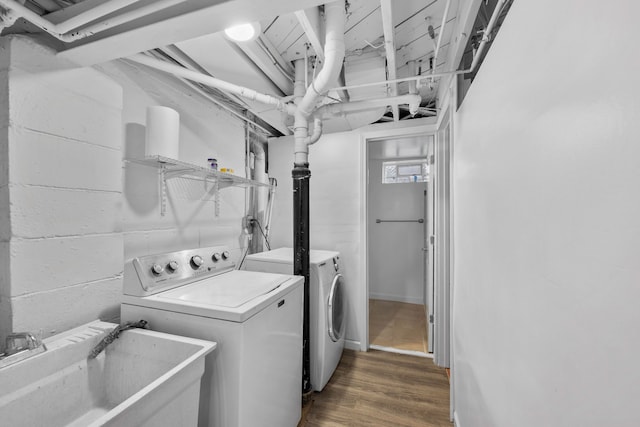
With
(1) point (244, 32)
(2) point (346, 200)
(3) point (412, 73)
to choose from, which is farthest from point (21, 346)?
(3) point (412, 73)

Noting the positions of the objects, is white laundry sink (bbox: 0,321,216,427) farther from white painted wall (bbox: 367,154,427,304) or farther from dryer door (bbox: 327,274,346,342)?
→ white painted wall (bbox: 367,154,427,304)

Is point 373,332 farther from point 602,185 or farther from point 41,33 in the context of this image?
point 41,33

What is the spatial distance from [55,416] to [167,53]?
6.35 feet

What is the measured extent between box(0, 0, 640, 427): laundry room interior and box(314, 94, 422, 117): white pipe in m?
0.02

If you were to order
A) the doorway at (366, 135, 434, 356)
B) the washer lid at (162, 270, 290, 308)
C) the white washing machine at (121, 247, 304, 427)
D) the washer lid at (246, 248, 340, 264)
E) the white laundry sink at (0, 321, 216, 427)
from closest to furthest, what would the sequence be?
the white laundry sink at (0, 321, 216, 427) < the white washing machine at (121, 247, 304, 427) < the washer lid at (162, 270, 290, 308) < the washer lid at (246, 248, 340, 264) < the doorway at (366, 135, 434, 356)

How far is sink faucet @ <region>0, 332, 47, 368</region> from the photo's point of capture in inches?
37.3

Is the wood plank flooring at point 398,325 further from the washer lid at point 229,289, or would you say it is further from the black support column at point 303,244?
the washer lid at point 229,289

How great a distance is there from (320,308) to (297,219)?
73 centimetres

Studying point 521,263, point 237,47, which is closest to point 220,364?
point 521,263

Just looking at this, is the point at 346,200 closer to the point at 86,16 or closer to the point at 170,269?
the point at 170,269

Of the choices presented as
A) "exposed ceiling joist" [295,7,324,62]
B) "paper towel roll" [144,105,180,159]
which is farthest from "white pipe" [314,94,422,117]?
"paper towel roll" [144,105,180,159]

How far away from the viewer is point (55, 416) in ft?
3.27

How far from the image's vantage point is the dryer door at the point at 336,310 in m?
2.08

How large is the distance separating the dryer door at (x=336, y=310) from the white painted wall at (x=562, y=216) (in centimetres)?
119
